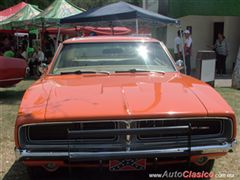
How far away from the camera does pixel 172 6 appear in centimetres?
2158

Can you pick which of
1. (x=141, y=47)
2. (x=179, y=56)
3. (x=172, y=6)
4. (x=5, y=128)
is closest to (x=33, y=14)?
(x=179, y=56)

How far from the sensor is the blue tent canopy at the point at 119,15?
487 inches

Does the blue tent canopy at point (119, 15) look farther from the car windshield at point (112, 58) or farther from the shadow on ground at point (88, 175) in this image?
the shadow on ground at point (88, 175)

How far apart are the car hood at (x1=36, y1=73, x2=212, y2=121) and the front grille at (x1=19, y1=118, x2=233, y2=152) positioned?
0.27 ft

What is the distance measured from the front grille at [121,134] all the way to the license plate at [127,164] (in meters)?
0.17

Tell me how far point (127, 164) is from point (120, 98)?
64 centimetres

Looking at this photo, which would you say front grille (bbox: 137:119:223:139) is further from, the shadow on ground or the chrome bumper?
the shadow on ground

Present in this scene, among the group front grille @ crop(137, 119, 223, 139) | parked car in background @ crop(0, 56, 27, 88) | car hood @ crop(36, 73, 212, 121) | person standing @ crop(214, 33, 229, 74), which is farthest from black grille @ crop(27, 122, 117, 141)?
person standing @ crop(214, 33, 229, 74)

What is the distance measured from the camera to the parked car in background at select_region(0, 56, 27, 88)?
33.9 feet

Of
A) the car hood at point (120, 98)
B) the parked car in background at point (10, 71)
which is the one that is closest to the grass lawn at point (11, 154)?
the parked car in background at point (10, 71)

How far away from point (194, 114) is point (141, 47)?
211 cm

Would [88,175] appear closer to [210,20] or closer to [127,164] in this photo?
[127,164]

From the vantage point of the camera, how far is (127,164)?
385cm

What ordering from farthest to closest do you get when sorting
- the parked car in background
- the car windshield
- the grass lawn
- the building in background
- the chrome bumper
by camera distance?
the building in background < the parked car in background < the car windshield < the grass lawn < the chrome bumper
